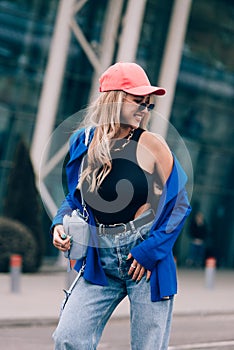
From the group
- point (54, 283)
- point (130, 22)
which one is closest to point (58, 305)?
point (54, 283)

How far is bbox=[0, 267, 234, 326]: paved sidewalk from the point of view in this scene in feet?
39.2

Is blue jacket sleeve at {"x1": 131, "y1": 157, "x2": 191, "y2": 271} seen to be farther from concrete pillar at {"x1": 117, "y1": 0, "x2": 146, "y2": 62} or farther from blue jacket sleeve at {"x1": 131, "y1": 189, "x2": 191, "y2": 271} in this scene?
concrete pillar at {"x1": 117, "y1": 0, "x2": 146, "y2": 62}

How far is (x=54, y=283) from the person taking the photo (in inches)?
683

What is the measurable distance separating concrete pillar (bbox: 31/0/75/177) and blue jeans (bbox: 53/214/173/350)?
16853 millimetres

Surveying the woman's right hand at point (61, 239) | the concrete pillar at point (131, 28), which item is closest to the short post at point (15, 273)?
the concrete pillar at point (131, 28)

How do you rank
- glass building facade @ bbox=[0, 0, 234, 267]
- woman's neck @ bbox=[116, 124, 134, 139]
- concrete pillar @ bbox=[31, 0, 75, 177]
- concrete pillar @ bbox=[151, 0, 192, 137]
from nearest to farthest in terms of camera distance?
woman's neck @ bbox=[116, 124, 134, 139]
concrete pillar @ bbox=[31, 0, 75, 177]
glass building facade @ bbox=[0, 0, 234, 267]
concrete pillar @ bbox=[151, 0, 192, 137]

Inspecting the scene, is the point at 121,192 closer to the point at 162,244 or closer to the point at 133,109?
the point at 162,244

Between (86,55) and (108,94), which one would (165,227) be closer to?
(108,94)

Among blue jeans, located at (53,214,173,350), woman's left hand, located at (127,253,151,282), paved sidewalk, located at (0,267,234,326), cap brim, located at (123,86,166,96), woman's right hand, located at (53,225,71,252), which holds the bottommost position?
paved sidewalk, located at (0,267,234,326)

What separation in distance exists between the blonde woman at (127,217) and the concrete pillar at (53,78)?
1680 cm

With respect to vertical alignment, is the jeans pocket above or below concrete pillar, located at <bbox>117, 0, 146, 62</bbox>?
below

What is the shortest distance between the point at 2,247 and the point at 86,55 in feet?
23.4

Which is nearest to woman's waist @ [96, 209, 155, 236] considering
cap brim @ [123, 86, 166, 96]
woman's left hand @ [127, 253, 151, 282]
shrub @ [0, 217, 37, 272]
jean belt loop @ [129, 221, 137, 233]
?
jean belt loop @ [129, 221, 137, 233]

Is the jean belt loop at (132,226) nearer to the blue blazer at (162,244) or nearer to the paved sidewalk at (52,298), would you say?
the blue blazer at (162,244)
